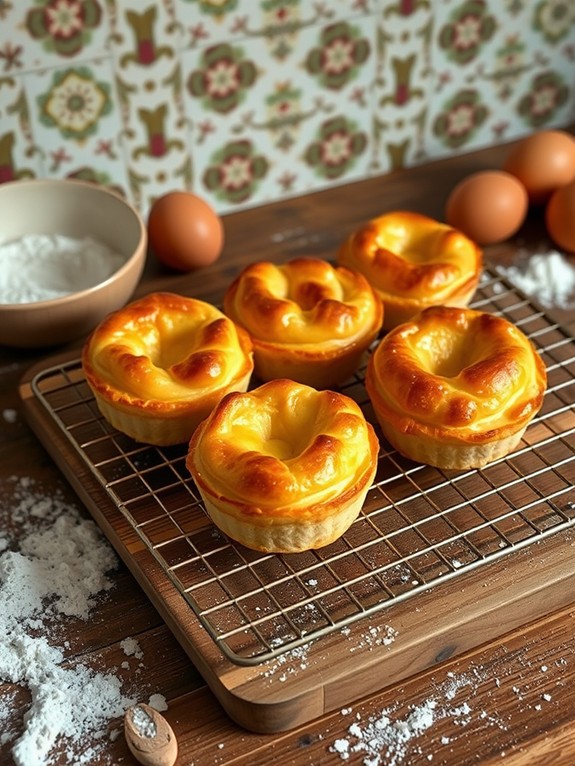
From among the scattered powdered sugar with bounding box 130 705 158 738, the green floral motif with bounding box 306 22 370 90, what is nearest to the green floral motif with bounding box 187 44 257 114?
the green floral motif with bounding box 306 22 370 90

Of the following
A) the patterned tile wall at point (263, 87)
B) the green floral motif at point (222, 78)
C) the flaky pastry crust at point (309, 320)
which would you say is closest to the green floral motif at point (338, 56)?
the patterned tile wall at point (263, 87)

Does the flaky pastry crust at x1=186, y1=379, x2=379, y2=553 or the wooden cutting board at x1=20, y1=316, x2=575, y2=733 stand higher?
the flaky pastry crust at x1=186, y1=379, x2=379, y2=553

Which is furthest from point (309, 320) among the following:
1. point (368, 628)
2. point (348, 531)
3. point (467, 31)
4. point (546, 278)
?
point (467, 31)

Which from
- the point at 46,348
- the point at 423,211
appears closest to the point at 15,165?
the point at 46,348

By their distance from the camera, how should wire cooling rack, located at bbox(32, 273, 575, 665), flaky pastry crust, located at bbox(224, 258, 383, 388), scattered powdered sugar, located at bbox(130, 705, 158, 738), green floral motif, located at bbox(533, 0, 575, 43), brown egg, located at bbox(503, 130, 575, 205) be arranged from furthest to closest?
green floral motif, located at bbox(533, 0, 575, 43) → brown egg, located at bbox(503, 130, 575, 205) → flaky pastry crust, located at bbox(224, 258, 383, 388) → wire cooling rack, located at bbox(32, 273, 575, 665) → scattered powdered sugar, located at bbox(130, 705, 158, 738)

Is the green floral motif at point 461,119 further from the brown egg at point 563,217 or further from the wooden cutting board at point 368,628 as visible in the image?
the wooden cutting board at point 368,628

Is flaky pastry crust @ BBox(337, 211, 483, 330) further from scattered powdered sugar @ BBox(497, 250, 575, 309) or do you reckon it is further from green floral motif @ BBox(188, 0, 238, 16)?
green floral motif @ BBox(188, 0, 238, 16)
